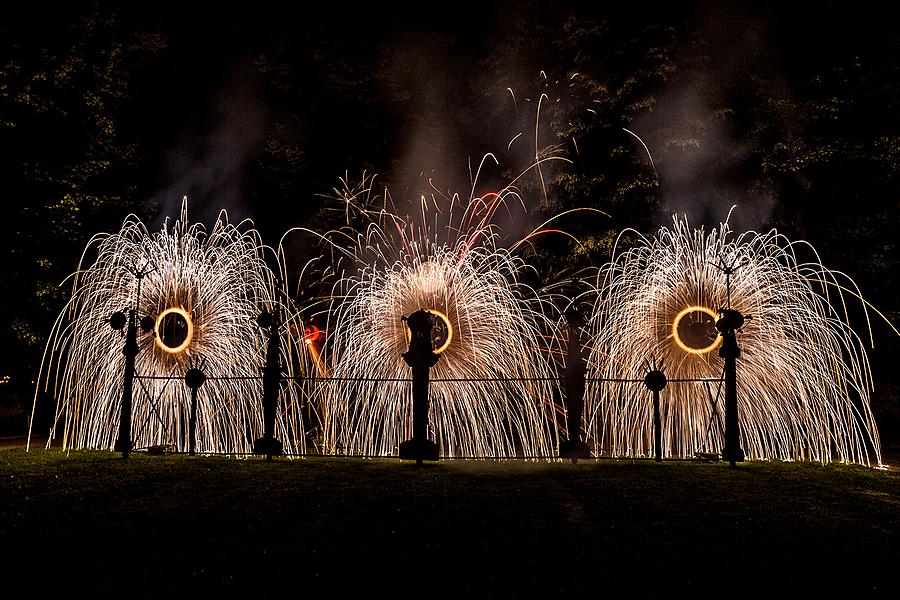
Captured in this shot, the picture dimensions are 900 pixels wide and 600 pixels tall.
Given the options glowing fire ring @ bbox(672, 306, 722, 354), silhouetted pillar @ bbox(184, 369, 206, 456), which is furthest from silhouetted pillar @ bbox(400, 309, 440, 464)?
glowing fire ring @ bbox(672, 306, 722, 354)

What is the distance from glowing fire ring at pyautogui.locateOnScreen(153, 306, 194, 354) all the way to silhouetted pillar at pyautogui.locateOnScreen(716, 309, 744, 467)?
8.34m

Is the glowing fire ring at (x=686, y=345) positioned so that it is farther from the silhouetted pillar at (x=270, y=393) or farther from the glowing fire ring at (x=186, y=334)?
the glowing fire ring at (x=186, y=334)

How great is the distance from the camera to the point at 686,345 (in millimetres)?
11188

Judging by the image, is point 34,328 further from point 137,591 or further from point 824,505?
point 824,505

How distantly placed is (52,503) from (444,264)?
285 inches

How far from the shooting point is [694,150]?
661 inches

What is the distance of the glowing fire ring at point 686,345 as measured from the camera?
36.5ft

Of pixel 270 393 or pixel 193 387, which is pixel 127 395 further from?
pixel 270 393

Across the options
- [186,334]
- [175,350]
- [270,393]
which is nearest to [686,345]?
[270,393]

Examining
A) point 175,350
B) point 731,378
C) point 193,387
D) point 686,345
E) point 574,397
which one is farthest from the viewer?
point 175,350

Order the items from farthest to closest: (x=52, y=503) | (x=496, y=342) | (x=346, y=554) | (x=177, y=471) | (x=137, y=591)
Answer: (x=496, y=342), (x=177, y=471), (x=52, y=503), (x=346, y=554), (x=137, y=591)

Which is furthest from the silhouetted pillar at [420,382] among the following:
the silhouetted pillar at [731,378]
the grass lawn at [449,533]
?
the silhouetted pillar at [731,378]

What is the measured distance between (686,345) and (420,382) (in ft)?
15.3

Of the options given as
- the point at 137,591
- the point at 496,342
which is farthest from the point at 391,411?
the point at 137,591
